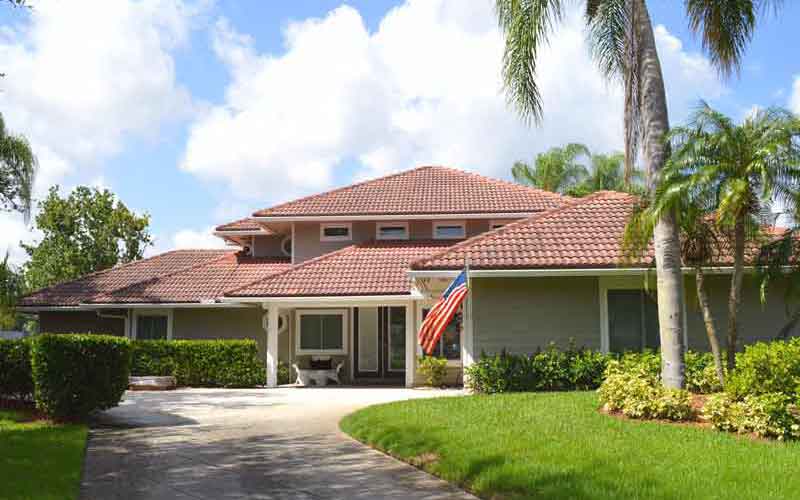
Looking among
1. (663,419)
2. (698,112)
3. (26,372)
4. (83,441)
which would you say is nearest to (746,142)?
(698,112)

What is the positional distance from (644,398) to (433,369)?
33.0ft

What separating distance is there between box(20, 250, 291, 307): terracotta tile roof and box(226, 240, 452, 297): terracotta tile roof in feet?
9.64

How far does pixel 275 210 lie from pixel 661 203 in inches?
634

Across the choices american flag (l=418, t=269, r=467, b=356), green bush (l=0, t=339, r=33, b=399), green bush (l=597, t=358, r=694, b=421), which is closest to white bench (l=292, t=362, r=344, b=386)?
american flag (l=418, t=269, r=467, b=356)

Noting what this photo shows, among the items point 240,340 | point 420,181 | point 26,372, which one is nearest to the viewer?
point 26,372

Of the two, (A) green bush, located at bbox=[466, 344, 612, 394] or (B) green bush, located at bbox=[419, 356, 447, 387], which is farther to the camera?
(B) green bush, located at bbox=[419, 356, 447, 387]

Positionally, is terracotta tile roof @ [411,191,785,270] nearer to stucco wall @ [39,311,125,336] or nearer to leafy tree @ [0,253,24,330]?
leafy tree @ [0,253,24,330]

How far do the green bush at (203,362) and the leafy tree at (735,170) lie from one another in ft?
44.9

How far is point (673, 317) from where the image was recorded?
1269cm

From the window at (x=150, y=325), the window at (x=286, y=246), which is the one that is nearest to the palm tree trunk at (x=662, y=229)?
the window at (x=286, y=246)

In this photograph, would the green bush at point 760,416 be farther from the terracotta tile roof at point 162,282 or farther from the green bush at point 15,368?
the terracotta tile roof at point 162,282

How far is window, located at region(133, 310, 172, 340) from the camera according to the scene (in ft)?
84.3

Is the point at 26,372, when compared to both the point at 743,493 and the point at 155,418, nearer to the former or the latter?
the point at 155,418

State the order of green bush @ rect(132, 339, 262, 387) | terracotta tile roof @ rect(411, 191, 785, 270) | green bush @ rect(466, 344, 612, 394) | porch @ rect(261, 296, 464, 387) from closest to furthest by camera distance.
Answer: green bush @ rect(466, 344, 612, 394)
terracotta tile roof @ rect(411, 191, 785, 270)
green bush @ rect(132, 339, 262, 387)
porch @ rect(261, 296, 464, 387)
